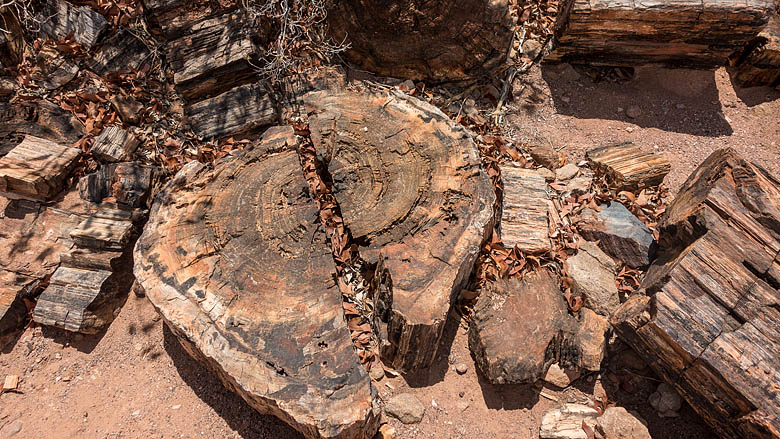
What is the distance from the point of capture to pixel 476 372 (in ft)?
10.3

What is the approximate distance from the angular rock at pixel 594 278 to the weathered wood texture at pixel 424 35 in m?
2.08

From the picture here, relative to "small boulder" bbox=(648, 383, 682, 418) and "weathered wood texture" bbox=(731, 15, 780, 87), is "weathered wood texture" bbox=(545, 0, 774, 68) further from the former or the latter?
"small boulder" bbox=(648, 383, 682, 418)

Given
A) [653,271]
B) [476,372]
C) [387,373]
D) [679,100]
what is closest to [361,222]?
[387,373]

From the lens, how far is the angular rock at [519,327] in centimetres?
291

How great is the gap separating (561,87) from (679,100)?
49.4 inches

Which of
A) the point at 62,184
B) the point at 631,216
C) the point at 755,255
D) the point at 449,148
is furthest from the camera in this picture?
the point at 62,184

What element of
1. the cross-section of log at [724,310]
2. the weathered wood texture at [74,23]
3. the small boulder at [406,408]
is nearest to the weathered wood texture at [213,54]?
the weathered wood texture at [74,23]

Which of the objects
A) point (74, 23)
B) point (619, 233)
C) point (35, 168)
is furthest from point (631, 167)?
point (74, 23)

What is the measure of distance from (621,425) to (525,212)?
1639 mm

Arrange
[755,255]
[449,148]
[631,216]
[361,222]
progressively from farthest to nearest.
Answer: [631,216] < [449,148] < [361,222] < [755,255]

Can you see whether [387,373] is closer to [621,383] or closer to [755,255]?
[621,383]

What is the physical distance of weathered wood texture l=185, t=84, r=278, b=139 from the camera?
395cm

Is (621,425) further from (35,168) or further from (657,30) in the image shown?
(35,168)

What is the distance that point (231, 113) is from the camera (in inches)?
155
